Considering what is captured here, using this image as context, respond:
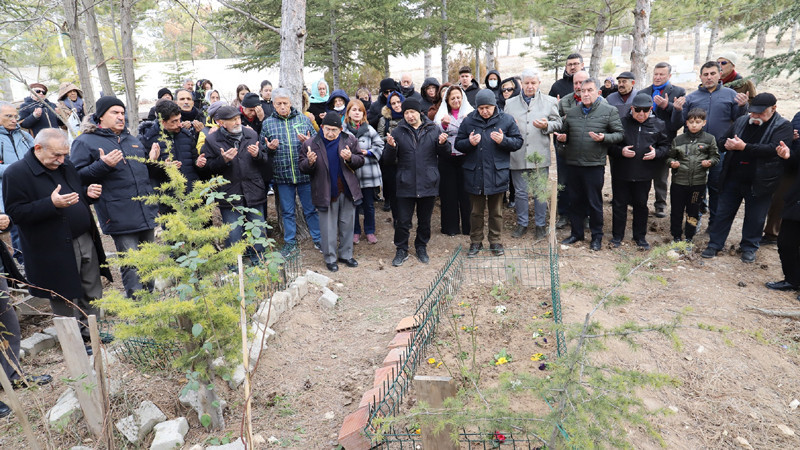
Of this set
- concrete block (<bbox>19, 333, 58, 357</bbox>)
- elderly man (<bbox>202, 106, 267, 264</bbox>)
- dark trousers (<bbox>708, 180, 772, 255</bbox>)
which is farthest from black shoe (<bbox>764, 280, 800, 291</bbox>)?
concrete block (<bbox>19, 333, 58, 357</bbox>)

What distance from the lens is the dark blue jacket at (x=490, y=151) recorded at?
20.4 ft

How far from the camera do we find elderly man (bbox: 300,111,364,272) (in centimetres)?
601

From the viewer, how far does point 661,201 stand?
761 cm

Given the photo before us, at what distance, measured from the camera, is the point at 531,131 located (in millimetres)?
6746

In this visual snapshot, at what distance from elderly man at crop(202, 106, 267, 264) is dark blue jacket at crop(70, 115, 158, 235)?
90 cm

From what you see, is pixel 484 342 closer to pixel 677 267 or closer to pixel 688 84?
pixel 677 267

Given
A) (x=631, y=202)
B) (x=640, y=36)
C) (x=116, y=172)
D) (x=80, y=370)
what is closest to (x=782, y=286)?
(x=631, y=202)

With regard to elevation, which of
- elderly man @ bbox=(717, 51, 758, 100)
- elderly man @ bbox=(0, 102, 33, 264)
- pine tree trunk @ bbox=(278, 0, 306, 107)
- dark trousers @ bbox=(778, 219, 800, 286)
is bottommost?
dark trousers @ bbox=(778, 219, 800, 286)

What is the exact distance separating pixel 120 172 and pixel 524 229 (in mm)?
5314

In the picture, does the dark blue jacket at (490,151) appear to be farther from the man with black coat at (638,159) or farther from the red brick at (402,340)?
the red brick at (402,340)

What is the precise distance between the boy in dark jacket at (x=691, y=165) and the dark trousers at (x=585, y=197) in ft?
2.96

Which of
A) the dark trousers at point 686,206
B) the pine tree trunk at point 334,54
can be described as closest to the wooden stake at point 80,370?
the dark trousers at point 686,206

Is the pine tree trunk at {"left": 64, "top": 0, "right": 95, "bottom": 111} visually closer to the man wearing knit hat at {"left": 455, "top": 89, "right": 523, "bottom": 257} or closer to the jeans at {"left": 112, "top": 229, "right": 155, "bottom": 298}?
the jeans at {"left": 112, "top": 229, "right": 155, "bottom": 298}

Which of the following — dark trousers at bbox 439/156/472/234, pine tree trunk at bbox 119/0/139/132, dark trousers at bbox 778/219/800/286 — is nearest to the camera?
dark trousers at bbox 778/219/800/286
